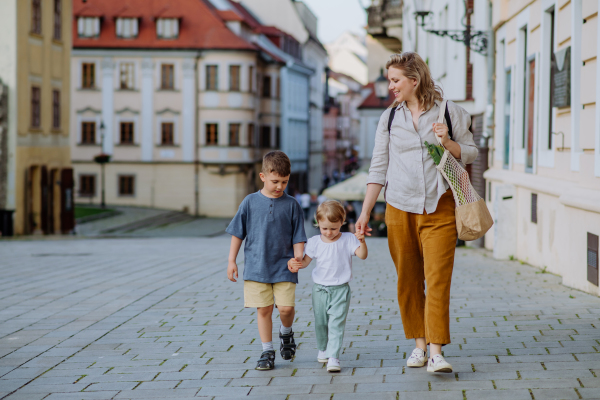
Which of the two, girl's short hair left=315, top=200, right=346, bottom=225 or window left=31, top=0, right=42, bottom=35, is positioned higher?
window left=31, top=0, right=42, bottom=35

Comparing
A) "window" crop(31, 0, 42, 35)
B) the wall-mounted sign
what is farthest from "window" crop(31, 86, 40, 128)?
the wall-mounted sign

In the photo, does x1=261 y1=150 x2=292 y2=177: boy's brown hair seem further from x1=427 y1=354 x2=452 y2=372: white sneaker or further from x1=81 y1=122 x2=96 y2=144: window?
x1=81 y1=122 x2=96 y2=144: window

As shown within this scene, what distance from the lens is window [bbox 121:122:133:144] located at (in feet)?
163

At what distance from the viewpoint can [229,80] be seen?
4909cm

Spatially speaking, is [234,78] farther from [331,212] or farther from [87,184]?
[331,212]

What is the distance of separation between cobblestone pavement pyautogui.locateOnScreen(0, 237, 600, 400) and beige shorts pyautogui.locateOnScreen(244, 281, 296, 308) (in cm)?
42

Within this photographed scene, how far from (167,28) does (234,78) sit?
4892 mm

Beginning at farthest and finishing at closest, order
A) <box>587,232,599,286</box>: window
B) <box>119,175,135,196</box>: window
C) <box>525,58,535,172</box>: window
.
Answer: <box>119,175,135,196</box>: window → <box>525,58,535,172</box>: window → <box>587,232,599,286</box>: window

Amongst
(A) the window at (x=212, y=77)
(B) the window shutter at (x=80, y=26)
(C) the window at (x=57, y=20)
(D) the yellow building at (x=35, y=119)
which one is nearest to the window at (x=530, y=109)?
(D) the yellow building at (x=35, y=119)

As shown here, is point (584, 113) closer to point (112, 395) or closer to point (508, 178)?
point (508, 178)

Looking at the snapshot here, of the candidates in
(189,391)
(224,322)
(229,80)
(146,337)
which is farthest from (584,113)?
(229,80)

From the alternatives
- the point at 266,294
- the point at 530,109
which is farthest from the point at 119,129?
the point at 266,294

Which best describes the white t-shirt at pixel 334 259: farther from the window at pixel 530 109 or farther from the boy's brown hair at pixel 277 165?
the window at pixel 530 109

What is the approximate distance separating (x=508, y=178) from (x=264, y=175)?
8.96 metres
